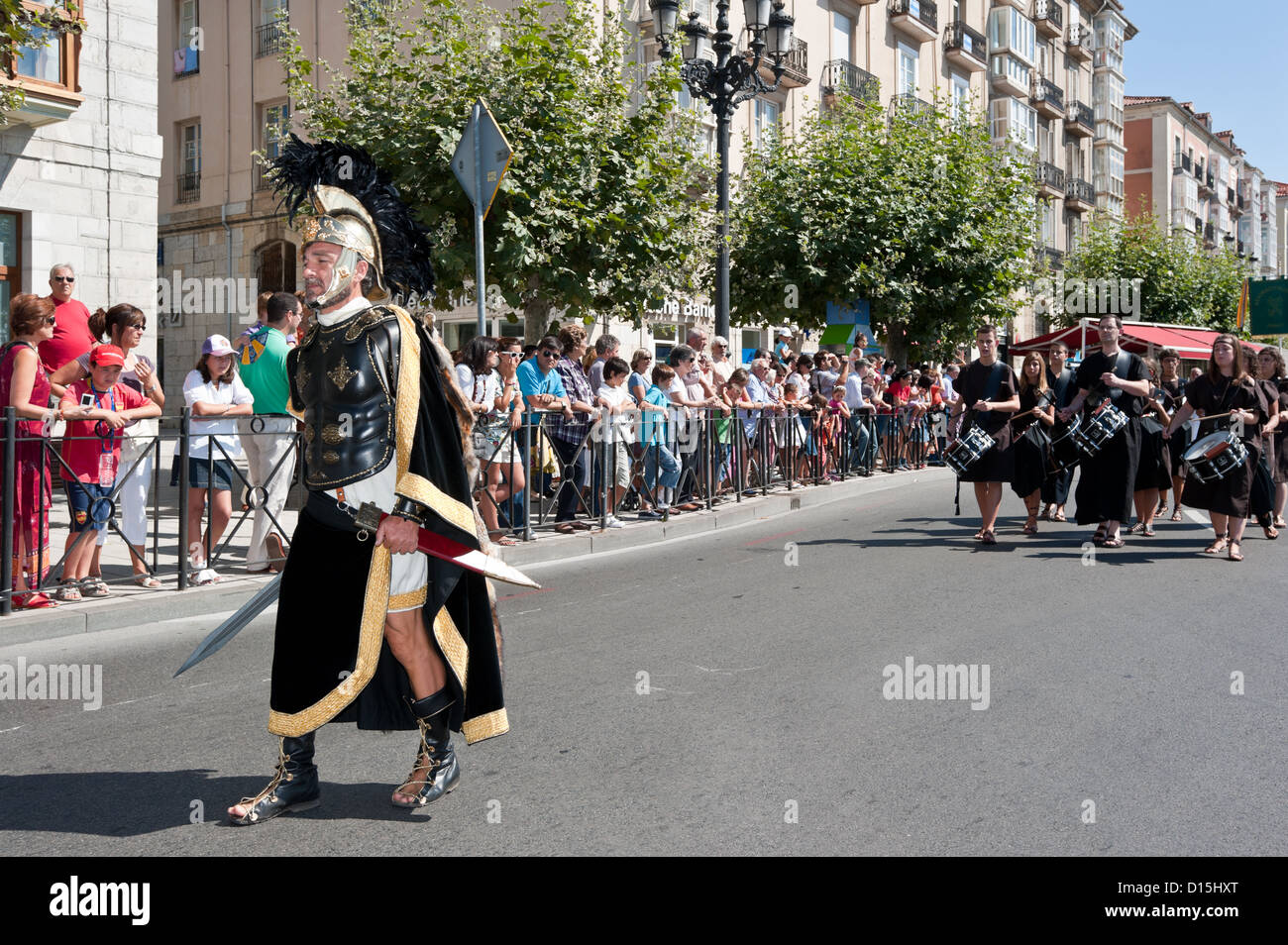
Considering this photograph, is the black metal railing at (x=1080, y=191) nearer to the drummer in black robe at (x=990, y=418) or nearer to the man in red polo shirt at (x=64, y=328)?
the drummer in black robe at (x=990, y=418)

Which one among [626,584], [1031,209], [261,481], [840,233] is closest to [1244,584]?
[626,584]

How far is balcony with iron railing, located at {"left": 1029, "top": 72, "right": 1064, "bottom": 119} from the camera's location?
1961 inches

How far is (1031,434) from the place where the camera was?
1161 cm

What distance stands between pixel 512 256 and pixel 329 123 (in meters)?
3.32

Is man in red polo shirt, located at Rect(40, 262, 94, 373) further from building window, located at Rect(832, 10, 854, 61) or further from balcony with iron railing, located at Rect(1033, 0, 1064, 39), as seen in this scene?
balcony with iron railing, located at Rect(1033, 0, 1064, 39)

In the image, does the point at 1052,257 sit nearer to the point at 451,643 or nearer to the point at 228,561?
the point at 228,561

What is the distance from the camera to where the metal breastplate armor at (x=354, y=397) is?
151 inches

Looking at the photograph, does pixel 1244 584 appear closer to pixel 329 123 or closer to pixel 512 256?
pixel 512 256

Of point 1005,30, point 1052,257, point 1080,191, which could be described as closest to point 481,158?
point 1005,30

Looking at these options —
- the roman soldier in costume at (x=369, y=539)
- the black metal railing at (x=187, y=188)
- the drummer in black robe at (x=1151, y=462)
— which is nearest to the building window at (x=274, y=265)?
the black metal railing at (x=187, y=188)

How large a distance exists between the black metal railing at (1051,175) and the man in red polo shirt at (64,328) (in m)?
46.9

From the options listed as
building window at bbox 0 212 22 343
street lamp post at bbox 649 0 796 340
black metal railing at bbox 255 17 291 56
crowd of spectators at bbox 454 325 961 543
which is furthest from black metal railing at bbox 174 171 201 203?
crowd of spectators at bbox 454 325 961 543

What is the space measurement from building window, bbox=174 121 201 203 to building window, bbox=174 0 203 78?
1.33 m

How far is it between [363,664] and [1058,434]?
30.1 feet
